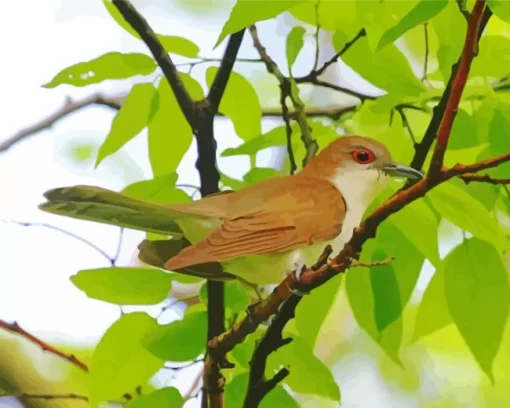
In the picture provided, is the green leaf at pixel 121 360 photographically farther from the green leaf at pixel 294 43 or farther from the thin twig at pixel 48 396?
the green leaf at pixel 294 43

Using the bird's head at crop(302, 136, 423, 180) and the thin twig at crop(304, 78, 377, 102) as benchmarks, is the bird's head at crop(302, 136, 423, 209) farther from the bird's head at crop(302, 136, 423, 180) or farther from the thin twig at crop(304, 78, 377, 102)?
the thin twig at crop(304, 78, 377, 102)

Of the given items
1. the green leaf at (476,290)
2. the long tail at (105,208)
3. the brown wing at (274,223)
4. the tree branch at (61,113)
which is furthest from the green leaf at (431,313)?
the tree branch at (61,113)

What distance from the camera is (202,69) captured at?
0.70 metres

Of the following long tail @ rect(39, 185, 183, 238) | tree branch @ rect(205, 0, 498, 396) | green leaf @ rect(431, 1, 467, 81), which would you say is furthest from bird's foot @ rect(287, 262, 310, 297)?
green leaf @ rect(431, 1, 467, 81)

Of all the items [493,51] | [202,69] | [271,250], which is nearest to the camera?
[271,250]

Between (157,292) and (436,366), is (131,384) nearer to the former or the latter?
(157,292)

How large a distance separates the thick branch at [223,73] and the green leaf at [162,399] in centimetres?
24

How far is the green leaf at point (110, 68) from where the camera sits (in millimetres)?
615

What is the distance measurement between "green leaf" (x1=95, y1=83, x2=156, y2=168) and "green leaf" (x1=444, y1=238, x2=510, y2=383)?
29cm

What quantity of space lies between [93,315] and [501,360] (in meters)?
0.41

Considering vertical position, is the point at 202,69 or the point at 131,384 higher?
the point at 202,69

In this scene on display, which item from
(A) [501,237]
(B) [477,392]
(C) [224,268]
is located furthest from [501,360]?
(C) [224,268]

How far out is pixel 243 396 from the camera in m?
0.57

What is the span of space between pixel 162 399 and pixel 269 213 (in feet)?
0.62
